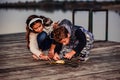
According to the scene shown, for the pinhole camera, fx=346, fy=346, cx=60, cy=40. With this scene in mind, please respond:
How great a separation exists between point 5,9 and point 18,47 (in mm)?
42304

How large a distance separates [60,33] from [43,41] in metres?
0.59

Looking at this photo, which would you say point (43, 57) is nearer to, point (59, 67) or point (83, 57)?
point (59, 67)

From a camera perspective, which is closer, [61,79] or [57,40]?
[61,79]

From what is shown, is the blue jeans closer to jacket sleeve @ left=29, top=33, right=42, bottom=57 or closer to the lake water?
jacket sleeve @ left=29, top=33, right=42, bottom=57

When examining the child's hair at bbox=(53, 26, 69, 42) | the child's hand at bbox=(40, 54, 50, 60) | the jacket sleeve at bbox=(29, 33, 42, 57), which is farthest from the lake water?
the child's hair at bbox=(53, 26, 69, 42)

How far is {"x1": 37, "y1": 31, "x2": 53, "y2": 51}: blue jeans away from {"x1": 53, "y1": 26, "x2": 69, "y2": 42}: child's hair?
0.38m

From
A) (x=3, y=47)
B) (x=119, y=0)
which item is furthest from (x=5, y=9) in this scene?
(x=3, y=47)

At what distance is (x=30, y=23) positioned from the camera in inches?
162

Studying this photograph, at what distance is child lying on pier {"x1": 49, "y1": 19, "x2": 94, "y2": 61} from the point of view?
159 inches

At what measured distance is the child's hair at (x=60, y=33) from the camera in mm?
3986

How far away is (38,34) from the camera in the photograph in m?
4.38

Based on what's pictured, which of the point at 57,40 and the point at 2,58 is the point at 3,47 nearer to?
the point at 2,58

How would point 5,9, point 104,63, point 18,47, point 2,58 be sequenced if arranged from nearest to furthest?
point 104,63, point 2,58, point 18,47, point 5,9

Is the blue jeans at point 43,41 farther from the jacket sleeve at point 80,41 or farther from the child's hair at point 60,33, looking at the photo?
the jacket sleeve at point 80,41
